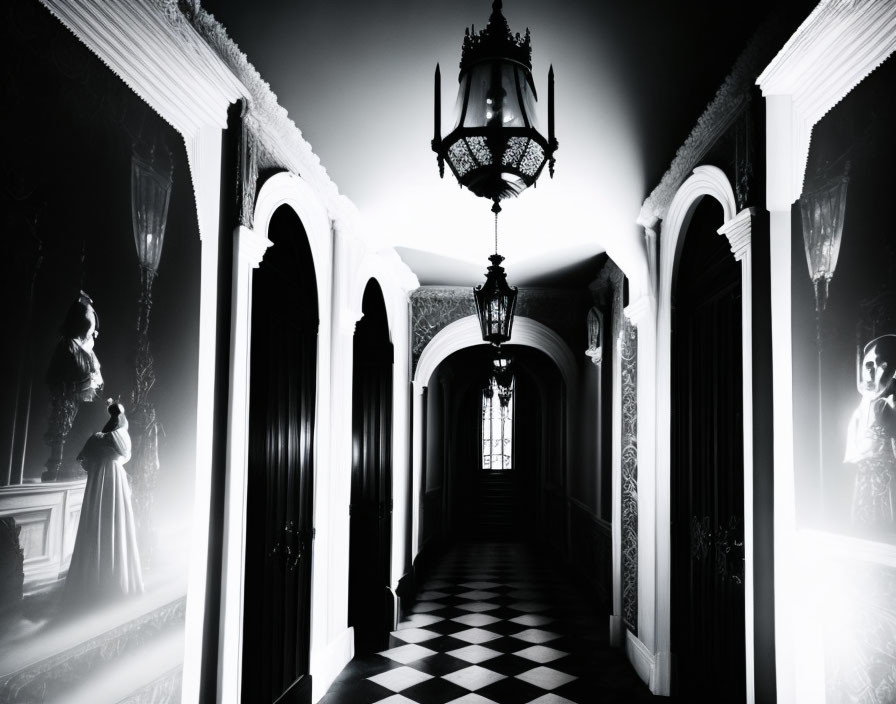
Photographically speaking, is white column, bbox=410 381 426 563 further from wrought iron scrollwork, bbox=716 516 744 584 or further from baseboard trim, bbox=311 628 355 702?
wrought iron scrollwork, bbox=716 516 744 584

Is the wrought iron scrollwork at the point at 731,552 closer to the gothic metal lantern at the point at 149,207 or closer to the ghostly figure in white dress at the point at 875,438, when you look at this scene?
the ghostly figure in white dress at the point at 875,438

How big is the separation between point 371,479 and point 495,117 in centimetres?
534

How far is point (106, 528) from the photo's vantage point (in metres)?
2.36

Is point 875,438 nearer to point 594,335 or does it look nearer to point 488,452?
point 594,335

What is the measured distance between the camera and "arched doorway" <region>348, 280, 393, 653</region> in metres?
6.68

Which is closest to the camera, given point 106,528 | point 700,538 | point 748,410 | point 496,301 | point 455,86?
point 106,528

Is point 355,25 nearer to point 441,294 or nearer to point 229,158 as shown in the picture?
point 229,158

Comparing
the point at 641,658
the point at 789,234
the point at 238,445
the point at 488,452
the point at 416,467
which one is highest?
the point at 789,234

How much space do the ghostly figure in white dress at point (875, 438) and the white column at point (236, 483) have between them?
2.58 metres

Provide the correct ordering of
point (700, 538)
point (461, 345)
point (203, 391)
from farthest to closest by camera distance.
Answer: point (461, 345) < point (700, 538) < point (203, 391)

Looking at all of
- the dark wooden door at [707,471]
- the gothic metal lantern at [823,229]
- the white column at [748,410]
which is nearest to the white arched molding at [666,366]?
the dark wooden door at [707,471]

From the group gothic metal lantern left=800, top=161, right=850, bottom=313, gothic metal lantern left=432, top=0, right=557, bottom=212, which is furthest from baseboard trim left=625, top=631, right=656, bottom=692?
gothic metal lantern left=432, top=0, right=557, bottom=212

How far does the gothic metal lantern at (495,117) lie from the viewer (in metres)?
2.14

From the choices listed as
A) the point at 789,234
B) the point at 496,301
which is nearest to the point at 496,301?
the point at 496,301
